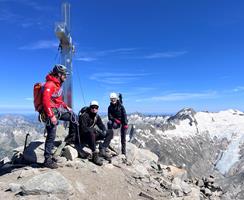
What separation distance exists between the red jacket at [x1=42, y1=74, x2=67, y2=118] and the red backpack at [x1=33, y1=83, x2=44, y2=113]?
0.35 meters

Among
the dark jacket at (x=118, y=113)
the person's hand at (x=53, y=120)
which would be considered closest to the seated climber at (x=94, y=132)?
the dark jacket at (x=118, y=113)

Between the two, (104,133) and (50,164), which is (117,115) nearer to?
(104,133)

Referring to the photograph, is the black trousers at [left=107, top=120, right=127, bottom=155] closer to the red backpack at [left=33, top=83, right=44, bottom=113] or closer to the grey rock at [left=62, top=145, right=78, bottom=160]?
the grey rock at [left=62, top=145, right=78, bottom=160]

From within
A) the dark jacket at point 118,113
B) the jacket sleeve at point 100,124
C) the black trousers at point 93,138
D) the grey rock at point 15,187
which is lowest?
the grey rock at point 15,187

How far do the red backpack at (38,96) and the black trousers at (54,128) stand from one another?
835 mm

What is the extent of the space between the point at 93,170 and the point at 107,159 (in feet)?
9.32

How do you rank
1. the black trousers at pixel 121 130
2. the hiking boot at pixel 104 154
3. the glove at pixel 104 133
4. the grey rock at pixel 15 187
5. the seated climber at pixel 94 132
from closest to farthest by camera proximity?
the grey rock at pixel 15 187 < the seated climber at pixel 94 132 < the hiking boot at pixel 104 154 < the glove at pixel 104 133 < the black trousers at pixel 121 130

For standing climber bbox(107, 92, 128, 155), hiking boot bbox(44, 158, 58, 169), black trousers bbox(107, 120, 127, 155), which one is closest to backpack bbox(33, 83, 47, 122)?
hiking boot bbox(44, 158, 58, 169)

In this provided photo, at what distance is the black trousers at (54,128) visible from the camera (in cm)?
1816

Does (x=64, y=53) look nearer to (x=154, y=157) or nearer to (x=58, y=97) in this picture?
(x=58, y=97)

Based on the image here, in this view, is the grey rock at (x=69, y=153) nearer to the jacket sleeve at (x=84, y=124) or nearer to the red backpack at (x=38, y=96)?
the jacket sleeve at (x=84, y=124)

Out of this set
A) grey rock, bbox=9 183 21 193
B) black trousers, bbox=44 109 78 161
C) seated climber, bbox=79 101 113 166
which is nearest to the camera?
grey rock, bbox=9 183 21 193

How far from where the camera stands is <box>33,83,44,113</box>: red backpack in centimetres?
1775

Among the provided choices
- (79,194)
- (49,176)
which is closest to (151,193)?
(79,194)
